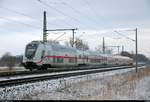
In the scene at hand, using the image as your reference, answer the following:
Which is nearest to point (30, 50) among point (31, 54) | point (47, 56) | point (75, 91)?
point (31, 54)

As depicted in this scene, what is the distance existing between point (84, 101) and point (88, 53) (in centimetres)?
4794

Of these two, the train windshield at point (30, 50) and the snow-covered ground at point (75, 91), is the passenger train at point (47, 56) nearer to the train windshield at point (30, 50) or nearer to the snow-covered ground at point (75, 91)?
the train windshield at point (30, 50)

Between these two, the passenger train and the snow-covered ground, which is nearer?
the snow-covered ground

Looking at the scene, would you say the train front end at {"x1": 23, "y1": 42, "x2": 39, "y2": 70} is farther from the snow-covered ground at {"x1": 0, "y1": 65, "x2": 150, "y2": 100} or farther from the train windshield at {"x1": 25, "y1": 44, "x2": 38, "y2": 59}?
the snow-covered ground at {"x1": 0, "y1": 65, "x2": 150, "y2": 100}

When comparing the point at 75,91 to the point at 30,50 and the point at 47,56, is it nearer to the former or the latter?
the point at 47,56

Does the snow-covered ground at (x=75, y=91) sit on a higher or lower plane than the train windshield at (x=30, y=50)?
lower

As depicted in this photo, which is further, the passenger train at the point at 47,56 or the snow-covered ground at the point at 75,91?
the passenger train at the point at 47,56

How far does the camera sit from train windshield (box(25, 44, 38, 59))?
40062 mm

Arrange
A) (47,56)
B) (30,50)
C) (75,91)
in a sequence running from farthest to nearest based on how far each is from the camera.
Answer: (47,56), (30,50), (75,91)

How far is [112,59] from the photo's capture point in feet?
266

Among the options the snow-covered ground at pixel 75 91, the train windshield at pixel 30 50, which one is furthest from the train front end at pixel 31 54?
the snow-covered ground at pixel 75 91

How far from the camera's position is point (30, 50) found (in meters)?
40.3

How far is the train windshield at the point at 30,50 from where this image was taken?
4006cm

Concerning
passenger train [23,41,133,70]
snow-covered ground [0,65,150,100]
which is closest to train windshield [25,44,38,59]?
passenger train [23,41,133,70]
